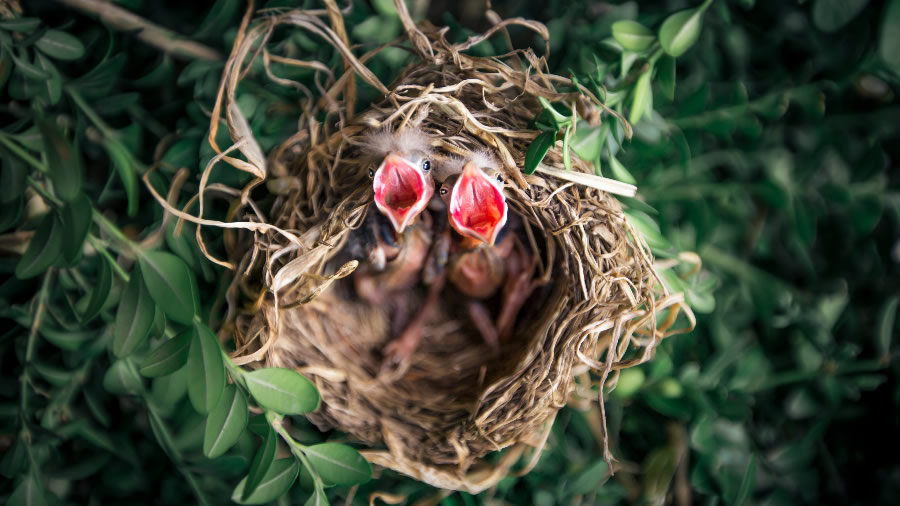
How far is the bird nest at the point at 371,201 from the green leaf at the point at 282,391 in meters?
0.03

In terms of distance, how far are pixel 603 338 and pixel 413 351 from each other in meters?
0.38

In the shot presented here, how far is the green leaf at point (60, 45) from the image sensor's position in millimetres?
727

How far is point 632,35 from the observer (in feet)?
2.33

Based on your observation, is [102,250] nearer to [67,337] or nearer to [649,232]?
[67,337]

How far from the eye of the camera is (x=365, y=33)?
2.71ft

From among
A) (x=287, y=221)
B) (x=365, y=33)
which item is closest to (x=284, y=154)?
(x=287, y=221)

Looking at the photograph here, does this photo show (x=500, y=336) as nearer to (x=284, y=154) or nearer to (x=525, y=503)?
(x=525, y=503)

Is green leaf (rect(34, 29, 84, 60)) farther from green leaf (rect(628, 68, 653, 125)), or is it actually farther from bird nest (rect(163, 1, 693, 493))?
green leaf (rect(628, 68, 653, 125))

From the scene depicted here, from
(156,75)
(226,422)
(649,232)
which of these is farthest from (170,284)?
(649,232)

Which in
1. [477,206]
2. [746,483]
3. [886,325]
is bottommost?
[746,483]

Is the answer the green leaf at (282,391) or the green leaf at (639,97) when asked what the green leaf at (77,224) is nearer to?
the green leaf at (282,391)

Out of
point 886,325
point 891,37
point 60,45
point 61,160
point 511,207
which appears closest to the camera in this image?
point 61,160

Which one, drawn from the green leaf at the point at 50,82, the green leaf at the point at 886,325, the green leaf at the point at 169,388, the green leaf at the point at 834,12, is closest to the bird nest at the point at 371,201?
the green leaf at the point at 169,388

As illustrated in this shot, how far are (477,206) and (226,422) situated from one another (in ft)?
1.37
